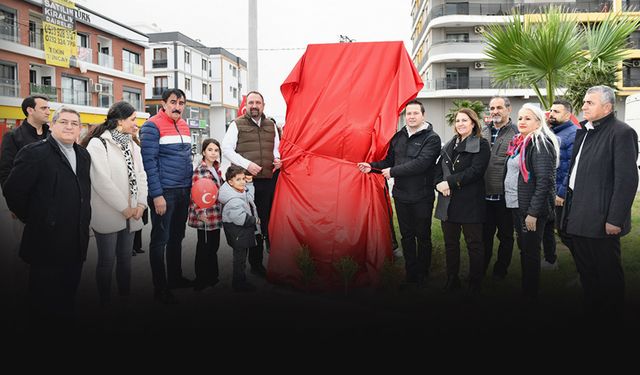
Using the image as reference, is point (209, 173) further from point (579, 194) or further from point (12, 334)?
point (579, 194)

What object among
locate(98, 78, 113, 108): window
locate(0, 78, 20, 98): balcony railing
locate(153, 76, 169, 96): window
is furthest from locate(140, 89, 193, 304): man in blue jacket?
locate(153, 76, 169, 96): window

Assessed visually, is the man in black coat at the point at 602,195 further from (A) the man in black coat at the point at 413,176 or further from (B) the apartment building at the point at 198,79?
(B) the apartment building at the point at 198,79

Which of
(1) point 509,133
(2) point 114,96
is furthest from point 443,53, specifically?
(1) point 509,133

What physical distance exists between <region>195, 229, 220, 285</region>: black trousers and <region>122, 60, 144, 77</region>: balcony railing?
32736mm

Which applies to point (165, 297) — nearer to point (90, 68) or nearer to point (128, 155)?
point (128, 155)

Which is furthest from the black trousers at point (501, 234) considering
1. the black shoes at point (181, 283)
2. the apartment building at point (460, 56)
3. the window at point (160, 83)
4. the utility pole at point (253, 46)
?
the window at point (160, 83)

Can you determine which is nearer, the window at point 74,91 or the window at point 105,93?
the window at point 74,91

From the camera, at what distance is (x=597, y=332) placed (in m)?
3.73

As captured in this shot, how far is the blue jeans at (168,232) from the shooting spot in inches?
188

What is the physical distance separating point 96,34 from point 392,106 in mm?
31714

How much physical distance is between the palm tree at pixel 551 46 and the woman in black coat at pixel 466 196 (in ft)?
9.03

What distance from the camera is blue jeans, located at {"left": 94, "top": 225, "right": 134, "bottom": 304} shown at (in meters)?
4.23

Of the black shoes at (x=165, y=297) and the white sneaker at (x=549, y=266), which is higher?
the white sneaker at (x=549, y=266)

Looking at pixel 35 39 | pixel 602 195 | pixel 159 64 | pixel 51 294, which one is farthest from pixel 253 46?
pixel 159 64
